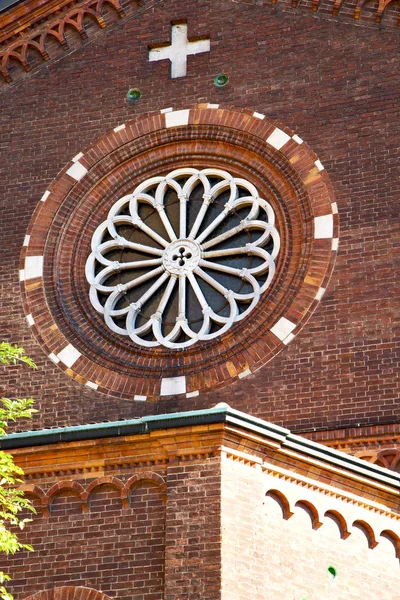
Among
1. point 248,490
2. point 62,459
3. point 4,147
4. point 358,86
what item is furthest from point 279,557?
point 4,147

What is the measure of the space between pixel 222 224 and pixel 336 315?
8.89 feet

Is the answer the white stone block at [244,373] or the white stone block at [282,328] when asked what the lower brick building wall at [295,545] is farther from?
the white stone block at [282,328]

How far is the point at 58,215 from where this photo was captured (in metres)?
22.3

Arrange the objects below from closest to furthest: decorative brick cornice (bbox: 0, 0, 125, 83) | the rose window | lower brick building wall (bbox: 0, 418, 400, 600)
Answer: lower brick building wall (bbox: 0, 418, 400, 600), the rose window, decorative brick cornice (bbox: 0, 0, 125, 83)

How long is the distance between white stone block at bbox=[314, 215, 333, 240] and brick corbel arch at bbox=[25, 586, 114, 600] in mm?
7165

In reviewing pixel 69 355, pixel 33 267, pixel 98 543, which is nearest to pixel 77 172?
pixel 33 267

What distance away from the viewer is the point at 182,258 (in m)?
21.6

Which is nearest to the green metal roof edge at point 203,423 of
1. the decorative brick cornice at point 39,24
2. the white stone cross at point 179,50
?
the white stone cross at point 179,50

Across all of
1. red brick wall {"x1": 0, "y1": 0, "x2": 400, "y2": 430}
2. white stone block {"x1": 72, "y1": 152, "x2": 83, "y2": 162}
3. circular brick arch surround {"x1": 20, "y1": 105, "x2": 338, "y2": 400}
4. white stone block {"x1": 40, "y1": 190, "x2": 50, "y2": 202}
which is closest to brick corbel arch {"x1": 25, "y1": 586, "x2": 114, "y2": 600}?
red brick wall {"x1": 0, "y1": 0, "x2": 400, "y2": 430}

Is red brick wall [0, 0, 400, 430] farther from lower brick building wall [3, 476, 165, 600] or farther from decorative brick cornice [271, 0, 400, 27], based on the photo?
lower brick building wall [3, 476, 165, 600]

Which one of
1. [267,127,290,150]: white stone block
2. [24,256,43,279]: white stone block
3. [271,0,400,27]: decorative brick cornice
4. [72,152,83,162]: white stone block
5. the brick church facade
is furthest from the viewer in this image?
[72,152,83,162]: white stone block

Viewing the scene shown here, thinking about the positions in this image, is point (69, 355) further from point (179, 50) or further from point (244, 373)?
point (179, 50)

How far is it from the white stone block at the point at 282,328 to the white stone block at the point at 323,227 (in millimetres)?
1336

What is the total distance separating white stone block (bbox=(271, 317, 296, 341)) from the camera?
2014cm
